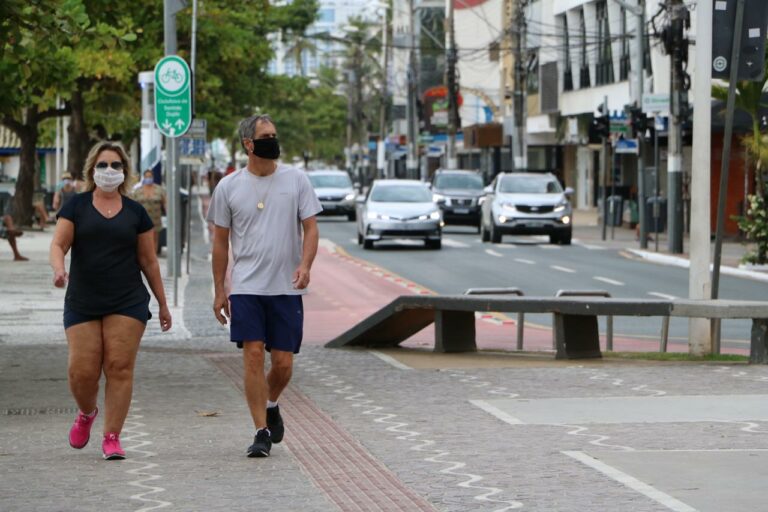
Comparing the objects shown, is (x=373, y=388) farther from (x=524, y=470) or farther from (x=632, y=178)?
(x=632, y=178)

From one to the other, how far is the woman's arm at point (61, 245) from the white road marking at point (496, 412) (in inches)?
122

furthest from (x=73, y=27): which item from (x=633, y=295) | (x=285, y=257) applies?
(x=633, y=295)

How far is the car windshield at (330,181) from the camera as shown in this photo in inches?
2414

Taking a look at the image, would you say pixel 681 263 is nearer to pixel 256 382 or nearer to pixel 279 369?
pixel 279 369

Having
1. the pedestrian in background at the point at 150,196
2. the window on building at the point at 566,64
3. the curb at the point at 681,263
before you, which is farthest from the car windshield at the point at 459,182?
the pedestrian in background at the point at 150,196

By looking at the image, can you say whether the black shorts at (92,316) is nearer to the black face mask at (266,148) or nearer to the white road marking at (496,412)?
the black face mask at (266,148)

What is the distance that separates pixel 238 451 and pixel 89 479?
1.21 metres

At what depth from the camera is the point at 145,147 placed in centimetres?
3884

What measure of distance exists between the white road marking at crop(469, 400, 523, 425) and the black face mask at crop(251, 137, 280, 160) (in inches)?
100.0

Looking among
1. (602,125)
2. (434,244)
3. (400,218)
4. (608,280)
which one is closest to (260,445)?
(608,280)

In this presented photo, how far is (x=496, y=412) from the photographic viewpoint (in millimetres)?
12039

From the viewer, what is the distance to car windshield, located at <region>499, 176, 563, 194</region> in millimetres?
45062

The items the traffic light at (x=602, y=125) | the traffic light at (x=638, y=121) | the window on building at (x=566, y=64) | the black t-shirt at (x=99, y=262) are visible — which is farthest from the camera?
the window on building at (x=566, y=64)

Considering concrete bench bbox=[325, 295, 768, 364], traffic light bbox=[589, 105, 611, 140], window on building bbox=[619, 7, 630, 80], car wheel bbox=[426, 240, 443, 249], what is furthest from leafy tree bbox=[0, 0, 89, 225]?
window on building bbox=[619, 7, 630, 80]
